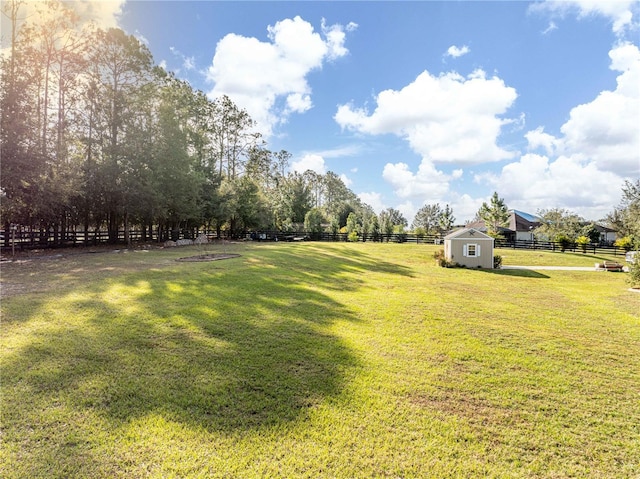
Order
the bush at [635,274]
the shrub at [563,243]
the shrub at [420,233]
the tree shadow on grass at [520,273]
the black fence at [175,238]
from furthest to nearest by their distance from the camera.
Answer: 1. the shrub at [420,233]
2. the shrub at [563,243]
3. the tree shadow on grass at [520,273]
4. the black fence at [175,238]
5. the bush at [635,274]

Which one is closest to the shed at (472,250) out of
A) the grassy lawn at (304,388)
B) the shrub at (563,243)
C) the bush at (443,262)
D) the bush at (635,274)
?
the bush at (443,262)

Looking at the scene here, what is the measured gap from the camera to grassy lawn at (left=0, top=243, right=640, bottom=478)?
276 cm

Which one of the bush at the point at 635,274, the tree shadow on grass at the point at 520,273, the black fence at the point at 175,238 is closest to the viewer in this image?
the bush at the point at 635,274

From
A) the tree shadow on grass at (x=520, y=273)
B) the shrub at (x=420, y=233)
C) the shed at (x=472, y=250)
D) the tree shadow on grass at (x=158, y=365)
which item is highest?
the shrub at (x=420, y=233)

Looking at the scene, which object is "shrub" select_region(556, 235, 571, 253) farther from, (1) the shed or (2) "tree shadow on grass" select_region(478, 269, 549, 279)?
(1) the shed

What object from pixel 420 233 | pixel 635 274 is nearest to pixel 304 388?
pixel 635 274

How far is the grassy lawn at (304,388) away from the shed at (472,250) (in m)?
11.8

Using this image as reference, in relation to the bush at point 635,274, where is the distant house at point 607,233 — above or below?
above

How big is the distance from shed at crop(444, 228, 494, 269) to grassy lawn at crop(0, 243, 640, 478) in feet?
38.8

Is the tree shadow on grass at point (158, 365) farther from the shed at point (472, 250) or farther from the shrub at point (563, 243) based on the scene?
the shrub at point (563, 243)

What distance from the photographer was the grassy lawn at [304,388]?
2.76 metres

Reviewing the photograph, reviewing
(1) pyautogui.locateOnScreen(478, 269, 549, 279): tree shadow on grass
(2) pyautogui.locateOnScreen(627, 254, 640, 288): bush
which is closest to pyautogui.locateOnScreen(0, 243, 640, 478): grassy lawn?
(2) pyautogui.locateOnScreen(627, 254, 640, 288): bush

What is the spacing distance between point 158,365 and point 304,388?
2.14m

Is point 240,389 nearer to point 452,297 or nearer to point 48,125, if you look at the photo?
point 452,297
